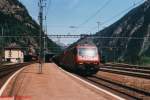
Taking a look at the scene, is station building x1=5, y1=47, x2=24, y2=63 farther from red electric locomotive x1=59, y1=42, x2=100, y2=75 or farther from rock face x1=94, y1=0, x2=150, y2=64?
red electric locomotive x1=59, y1=42, x2=100, y2=75

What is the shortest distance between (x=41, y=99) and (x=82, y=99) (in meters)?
1.55

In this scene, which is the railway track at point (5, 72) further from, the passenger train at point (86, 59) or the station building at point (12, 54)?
the station building at point (12, 54)

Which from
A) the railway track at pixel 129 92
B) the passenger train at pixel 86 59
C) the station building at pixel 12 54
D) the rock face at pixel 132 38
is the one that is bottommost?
the railway track at pixel 129 92

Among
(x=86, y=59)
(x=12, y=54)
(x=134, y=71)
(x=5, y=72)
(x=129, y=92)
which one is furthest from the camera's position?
(x=12, y=54)

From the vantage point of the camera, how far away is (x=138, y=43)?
15300 centimetres

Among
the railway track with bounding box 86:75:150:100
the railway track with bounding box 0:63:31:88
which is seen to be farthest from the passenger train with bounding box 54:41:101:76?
the railway track with bounding box 86:75:150:100

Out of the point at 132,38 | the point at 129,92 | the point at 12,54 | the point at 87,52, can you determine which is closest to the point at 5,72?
the point at 87,52

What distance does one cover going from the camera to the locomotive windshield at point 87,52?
1685 inches

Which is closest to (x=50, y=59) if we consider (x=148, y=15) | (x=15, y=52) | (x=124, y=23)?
(x=15, y=52)

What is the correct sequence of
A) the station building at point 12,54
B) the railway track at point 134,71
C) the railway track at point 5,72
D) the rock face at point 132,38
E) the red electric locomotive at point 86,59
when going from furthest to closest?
the rock face at point 132,38, the station building at point 12,54, the red electric locomotive at point 86,59, the railway track at point 134,71, the railway track at point 5,72

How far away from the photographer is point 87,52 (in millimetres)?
42969

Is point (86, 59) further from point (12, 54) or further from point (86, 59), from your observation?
point (12, 54)

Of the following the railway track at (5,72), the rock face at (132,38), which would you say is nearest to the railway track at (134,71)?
the railway track at (5,72)

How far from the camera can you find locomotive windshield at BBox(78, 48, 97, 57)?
140 ft
